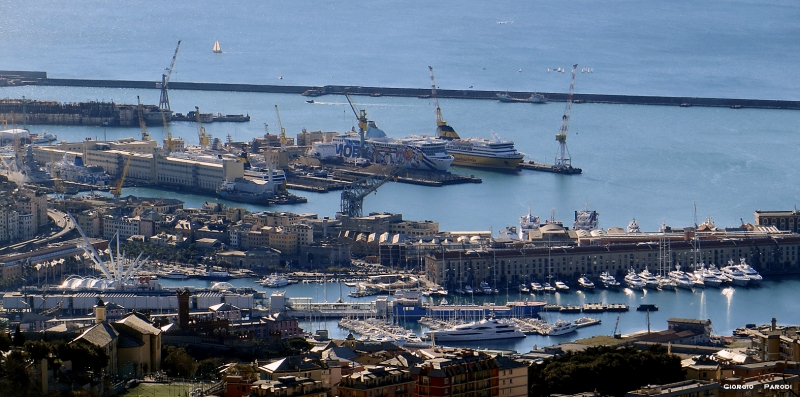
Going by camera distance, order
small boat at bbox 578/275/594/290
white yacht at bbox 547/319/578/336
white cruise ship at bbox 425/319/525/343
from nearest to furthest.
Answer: white cruise ship at bbox 425/319/525/343
white yacht at bbox 547/319/578/336
small boat at bbox 578/275/594/290

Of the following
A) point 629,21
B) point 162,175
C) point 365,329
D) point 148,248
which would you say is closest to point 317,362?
point 365,329

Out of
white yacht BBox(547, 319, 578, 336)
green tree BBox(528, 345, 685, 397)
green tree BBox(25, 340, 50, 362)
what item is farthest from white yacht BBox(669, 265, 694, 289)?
green tree BBox(25, 340, 50, 362)

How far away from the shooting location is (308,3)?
80688mm

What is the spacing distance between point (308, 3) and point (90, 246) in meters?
60.1

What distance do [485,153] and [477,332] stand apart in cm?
1555

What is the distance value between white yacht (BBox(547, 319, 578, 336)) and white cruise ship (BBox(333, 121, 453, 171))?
45.9ft

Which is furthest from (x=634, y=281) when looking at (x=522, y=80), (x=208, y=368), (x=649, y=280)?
(x=522, y=80)

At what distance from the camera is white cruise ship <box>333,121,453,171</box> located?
1271 inches

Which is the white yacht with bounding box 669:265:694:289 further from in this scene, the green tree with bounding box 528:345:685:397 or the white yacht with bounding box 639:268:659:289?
the green tree with bounding box 528:345:685:397

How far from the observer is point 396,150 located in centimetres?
3366

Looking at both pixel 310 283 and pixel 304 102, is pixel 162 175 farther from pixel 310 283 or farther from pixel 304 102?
pixel 304 102

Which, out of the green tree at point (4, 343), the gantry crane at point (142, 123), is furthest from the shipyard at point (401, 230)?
the gantry crane at point (142, 123)

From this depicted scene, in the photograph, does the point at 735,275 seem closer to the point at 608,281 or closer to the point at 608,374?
the point at 608,281

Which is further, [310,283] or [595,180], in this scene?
[595,180]
